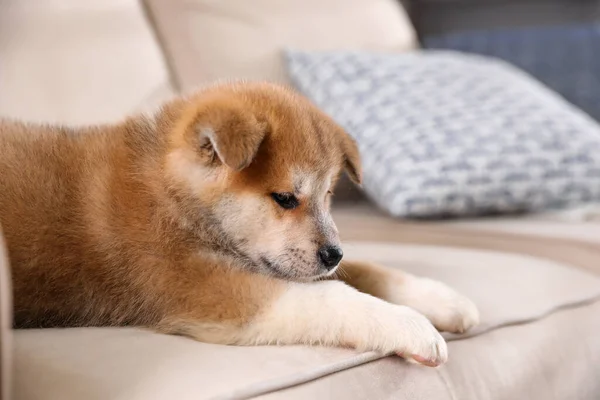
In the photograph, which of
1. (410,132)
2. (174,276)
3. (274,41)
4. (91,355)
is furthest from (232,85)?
(274,41)

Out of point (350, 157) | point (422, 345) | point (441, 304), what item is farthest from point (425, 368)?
point (350, 157)

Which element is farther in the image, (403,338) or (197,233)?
(197,233)

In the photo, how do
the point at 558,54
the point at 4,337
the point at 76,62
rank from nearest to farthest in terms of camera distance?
the point at 4,337 < the point at 76,62 < the point at 558,54

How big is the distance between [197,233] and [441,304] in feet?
1.15

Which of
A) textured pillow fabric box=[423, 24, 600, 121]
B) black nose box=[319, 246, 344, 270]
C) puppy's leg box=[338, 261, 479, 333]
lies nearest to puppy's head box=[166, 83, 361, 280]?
black nose box=[319, 246, 344, 270]

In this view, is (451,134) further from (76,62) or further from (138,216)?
(138,216)

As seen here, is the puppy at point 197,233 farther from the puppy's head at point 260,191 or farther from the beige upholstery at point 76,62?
the beige upholstery at point 76,62

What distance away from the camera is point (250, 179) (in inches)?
A: 42.3

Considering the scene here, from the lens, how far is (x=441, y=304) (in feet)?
3.57

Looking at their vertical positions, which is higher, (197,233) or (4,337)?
(4,337)

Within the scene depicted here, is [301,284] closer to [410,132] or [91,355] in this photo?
[91,355]

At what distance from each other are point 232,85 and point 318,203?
0.73ft

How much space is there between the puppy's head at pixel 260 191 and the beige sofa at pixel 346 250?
18 cm

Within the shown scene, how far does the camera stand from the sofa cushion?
0.81 m
